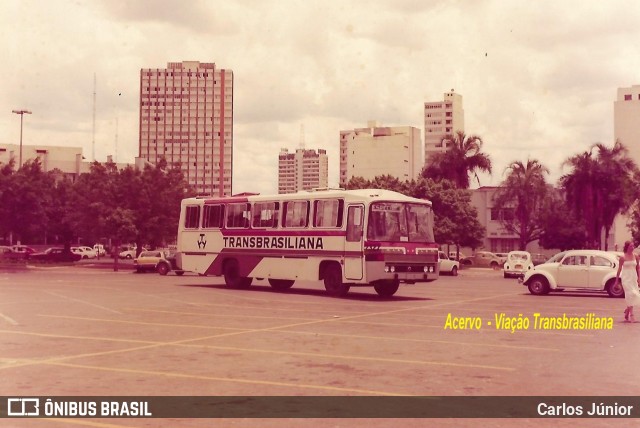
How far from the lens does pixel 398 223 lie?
22.8m

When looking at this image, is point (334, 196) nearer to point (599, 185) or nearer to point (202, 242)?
point (202, 242)

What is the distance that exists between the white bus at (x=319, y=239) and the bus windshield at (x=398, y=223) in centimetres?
3

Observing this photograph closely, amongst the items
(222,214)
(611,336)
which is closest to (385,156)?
(222,214)

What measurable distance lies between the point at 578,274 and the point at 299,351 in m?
15.9

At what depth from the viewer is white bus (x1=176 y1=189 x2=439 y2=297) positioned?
22344 millimetres

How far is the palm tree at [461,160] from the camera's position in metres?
65.3

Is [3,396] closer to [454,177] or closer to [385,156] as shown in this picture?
[454,177]

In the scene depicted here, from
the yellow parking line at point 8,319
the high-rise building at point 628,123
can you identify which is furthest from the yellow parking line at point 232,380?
the high-rise building at point 628,123

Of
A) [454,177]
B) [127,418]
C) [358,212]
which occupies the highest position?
[454,177]

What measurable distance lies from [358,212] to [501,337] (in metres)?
10.1

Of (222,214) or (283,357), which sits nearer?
(283,357)

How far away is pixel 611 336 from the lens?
1349cm

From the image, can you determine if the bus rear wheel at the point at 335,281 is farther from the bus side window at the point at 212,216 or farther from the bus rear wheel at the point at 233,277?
the bus side window at the point at 212,216

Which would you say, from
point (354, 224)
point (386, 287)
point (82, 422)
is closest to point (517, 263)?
point (386, 287)
